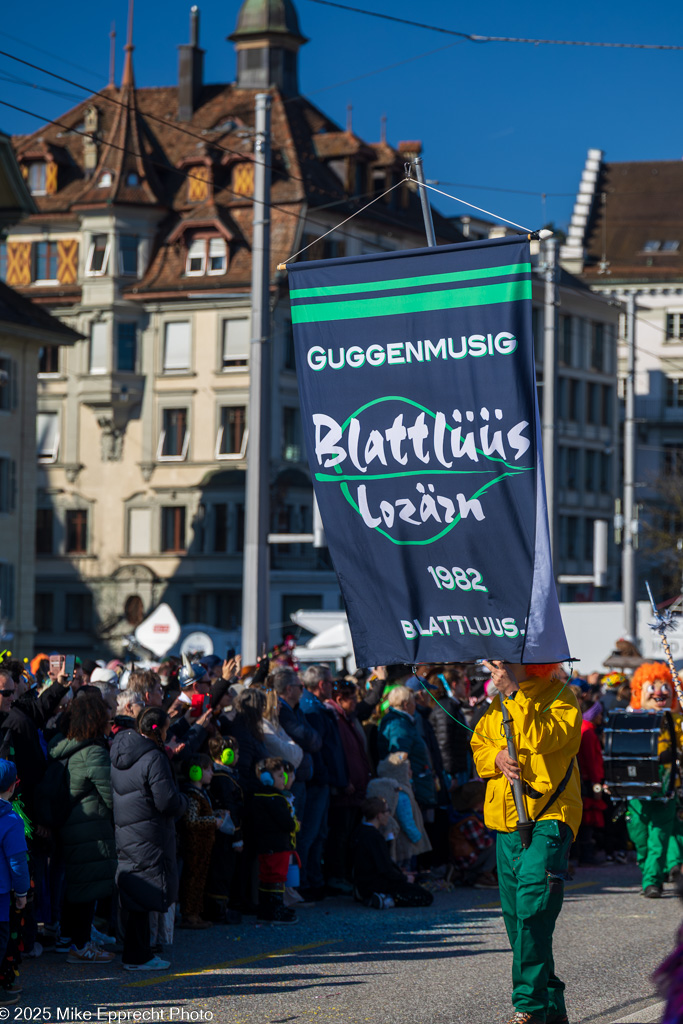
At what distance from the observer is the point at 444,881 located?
1515cm

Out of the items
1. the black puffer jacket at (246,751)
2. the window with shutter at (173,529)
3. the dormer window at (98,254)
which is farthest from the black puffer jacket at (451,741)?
the dormer window at (98,254)

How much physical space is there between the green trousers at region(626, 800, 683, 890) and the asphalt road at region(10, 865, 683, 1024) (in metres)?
0.65

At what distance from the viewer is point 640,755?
1396 cm

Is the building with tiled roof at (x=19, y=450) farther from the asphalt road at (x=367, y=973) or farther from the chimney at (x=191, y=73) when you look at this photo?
the asphalt road at (x=367, y=973)

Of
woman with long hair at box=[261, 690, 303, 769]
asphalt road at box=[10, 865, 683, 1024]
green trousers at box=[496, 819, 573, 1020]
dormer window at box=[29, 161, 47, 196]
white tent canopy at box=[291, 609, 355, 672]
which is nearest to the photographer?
green trousers at box=[496, 819, 573, 1020]

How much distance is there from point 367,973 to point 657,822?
4712 mm

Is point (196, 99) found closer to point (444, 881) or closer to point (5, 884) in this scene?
point (444, 881)

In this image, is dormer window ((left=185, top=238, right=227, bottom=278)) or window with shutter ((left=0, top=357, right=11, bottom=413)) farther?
dormer window ((left=185, top=238, right=227, bottom=278))

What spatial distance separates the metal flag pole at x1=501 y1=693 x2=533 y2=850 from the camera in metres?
7.91

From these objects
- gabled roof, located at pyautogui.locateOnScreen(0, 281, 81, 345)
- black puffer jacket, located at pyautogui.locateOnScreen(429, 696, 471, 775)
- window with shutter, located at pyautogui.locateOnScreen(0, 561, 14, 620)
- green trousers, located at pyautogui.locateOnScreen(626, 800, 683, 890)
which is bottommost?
green trousers, located at pyautogui.locateOnScreen(626, 800, 683, 890)

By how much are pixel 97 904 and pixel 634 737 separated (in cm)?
489

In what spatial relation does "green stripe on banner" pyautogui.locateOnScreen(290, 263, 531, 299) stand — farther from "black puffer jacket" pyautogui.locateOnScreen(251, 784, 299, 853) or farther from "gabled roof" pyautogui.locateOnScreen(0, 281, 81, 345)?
"gabled roof" pyautogui.locateOnScreen(0, 281, 81, 345)

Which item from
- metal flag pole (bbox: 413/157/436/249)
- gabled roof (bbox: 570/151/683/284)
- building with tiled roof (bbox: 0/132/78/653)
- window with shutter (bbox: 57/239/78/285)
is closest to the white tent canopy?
building with tiled roof (bbox: 0/132/78/653)

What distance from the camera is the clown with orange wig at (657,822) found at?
1420 cm
